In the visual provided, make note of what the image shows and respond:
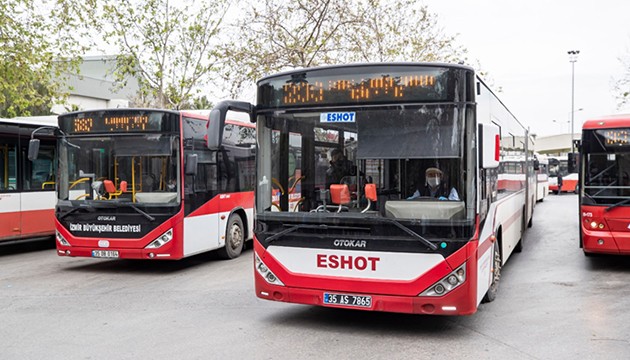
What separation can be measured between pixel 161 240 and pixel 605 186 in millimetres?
7481

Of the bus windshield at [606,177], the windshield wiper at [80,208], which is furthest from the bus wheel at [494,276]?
the windshield wiper at [80,208]

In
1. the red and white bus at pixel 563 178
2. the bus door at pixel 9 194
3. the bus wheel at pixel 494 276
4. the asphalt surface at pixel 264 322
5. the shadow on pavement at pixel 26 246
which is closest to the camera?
the asphalt surface at pixel 264 322

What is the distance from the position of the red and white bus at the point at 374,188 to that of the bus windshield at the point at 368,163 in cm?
1

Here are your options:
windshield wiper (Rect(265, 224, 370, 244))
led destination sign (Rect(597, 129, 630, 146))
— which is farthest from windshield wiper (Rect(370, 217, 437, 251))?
led destination sign (Rect(597, 129, 630, 146))

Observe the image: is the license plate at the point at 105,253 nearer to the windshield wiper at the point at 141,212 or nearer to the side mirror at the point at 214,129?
the windshield wiper at the point at 141,212

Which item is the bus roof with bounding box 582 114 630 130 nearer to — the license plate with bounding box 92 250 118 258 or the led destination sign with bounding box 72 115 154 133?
the led destination sign with bounding box 72 115 154 133

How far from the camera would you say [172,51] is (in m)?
21.9

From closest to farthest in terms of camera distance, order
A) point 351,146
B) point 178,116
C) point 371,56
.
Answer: point 351,146, point 178,116, point 371,56

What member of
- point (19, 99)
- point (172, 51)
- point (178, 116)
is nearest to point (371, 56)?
point (172, 51)

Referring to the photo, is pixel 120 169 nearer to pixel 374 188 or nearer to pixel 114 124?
pixel 114 124

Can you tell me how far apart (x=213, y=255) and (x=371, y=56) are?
44.6 feet

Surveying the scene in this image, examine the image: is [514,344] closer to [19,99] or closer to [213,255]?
[213,255]

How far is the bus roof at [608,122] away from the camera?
33.4 ft

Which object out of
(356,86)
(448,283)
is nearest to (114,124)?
(356,86)
